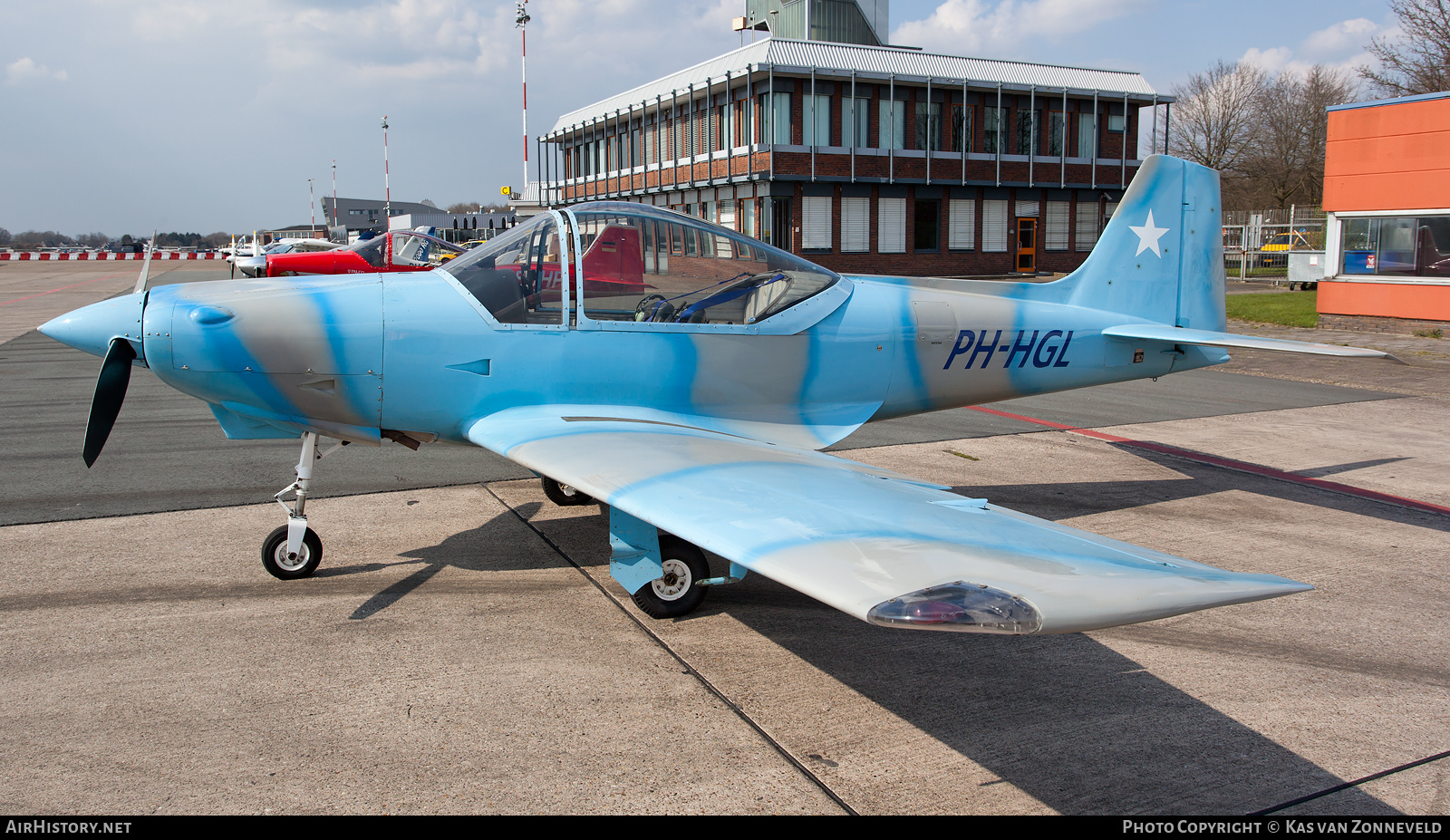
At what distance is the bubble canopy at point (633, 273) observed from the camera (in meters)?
5.33

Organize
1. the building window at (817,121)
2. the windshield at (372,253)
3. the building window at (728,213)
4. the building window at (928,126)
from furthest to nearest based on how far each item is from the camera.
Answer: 1. the building window at (728,213)
2. the building window at (928,126)
3. the building window at (817,121)
4. the windshield at (372,253)

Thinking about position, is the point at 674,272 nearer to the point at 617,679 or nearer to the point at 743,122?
the point at 617,679

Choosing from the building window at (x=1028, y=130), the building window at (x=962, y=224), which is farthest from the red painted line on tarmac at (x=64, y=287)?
the building window at (x=1028, y=130)

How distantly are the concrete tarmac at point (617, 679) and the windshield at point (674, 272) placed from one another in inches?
64.7

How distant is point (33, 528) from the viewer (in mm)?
5996

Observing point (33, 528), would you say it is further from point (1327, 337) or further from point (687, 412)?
point (1327, 337)

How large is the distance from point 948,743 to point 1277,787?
114 cm

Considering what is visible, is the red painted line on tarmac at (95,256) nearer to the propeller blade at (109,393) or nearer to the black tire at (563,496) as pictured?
the black tire at (563,496)

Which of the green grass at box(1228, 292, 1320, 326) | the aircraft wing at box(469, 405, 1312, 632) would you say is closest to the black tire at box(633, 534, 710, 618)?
the aircraft wing at box(469, 405, 1312, 632)

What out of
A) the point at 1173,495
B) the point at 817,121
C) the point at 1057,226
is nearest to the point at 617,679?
the point at 1173,495

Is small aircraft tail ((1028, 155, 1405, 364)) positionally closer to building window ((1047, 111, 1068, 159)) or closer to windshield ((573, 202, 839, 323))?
windshield ((573, 202, 839, 323))

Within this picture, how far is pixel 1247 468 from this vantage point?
8.13m

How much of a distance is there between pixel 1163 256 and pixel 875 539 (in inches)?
217

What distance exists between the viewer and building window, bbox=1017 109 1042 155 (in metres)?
39.0
